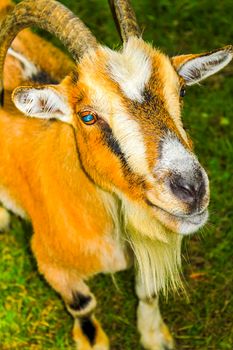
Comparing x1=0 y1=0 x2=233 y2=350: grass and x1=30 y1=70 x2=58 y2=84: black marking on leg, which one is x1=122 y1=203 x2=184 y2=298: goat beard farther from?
x1=30 y1=70 x2=58 y2=84: black marking on leg

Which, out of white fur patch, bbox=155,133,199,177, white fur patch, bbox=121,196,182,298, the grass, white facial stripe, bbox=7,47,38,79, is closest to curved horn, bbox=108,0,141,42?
white fur patch, bbox=155,133,199,177

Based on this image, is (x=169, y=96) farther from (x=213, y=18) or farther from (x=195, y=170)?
(x=213, y=18)

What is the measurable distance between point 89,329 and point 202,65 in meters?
2.42

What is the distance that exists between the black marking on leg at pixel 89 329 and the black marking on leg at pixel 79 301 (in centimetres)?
19

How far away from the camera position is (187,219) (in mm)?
3840

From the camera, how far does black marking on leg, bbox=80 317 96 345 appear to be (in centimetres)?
553

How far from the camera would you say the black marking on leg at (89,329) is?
18.1ft

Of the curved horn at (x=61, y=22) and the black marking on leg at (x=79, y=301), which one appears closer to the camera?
the curved horn at (x=61, y=22)

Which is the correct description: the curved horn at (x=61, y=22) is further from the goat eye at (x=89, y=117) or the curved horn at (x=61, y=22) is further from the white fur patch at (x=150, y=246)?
the white fur patch at (x=150, y=246)

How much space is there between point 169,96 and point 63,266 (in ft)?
5.84

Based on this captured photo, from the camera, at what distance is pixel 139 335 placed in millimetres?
5691

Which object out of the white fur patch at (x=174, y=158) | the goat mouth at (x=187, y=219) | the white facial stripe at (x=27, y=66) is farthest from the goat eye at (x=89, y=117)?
the white facial stripe at (x=27, y=66)

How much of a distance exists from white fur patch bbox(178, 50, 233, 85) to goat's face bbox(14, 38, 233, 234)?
0.19 ft

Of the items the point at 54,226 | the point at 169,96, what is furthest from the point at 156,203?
the point at 54,226
